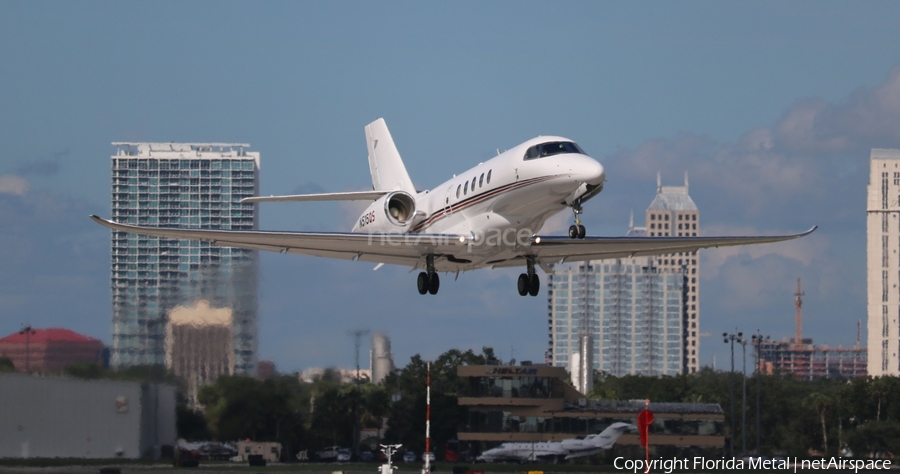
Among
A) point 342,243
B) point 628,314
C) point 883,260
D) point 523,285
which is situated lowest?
point 628,314

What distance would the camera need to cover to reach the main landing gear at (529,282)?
27.8 meters

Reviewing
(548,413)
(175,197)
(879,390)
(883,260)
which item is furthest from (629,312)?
(548,413)

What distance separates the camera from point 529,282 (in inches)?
1094

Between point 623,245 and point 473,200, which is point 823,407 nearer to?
point 623,245

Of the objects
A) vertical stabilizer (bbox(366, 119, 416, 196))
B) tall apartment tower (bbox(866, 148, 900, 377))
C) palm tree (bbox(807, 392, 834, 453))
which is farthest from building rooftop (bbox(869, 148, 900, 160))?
vertical stabilizer (bbox(366, 119, 416, 196))

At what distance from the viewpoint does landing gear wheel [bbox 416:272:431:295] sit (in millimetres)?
28172

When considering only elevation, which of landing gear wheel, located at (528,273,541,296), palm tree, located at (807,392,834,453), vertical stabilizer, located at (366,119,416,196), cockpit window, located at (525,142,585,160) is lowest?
palm tree, located at (807,392,834,453)

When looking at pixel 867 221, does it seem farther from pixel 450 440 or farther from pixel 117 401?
pixel 117 401

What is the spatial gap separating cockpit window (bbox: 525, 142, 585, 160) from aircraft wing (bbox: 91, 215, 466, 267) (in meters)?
2.93

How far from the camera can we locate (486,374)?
2196 inches

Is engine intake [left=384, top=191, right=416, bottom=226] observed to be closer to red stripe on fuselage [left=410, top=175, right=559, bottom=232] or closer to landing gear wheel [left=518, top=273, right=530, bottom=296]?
red stripe on fuselage [left=410, top=175, right=559, bottom=232]

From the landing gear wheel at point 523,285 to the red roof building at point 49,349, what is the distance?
443 inches

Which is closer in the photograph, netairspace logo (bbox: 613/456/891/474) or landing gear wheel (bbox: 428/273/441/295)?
landing gear wheel (bbox: 428/273/441/295)

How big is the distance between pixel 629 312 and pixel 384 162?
151 meters
